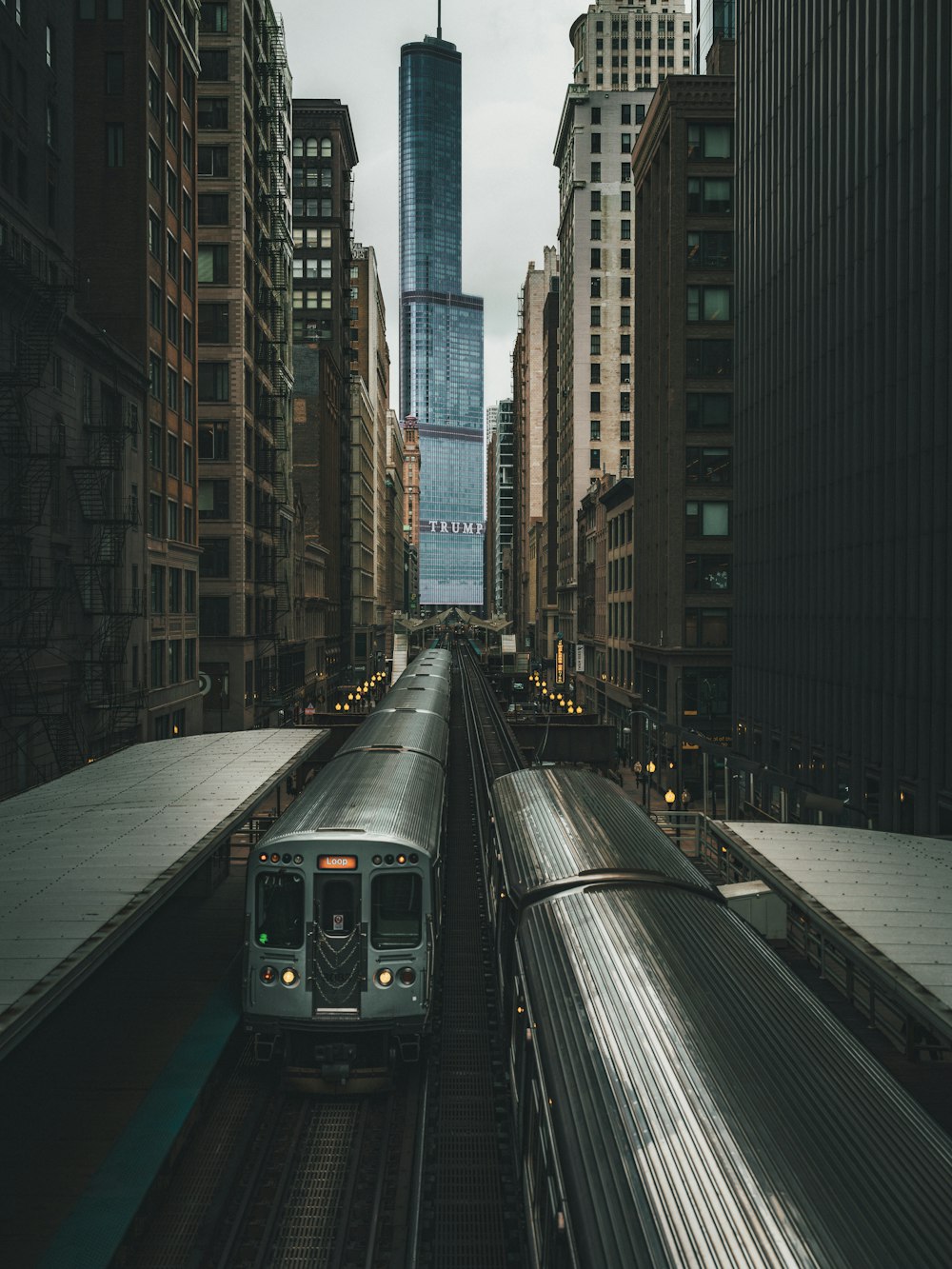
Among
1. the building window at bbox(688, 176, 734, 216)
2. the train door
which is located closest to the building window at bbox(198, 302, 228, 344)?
the building window at bbox(688, 176, 734, 216)

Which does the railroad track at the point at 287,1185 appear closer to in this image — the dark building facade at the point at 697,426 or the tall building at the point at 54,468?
the tall building at the point at 54,468

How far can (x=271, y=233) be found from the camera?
215 feet

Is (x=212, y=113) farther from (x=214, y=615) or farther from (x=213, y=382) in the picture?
(x=214, y=615)

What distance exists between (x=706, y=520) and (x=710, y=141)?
21.9 m

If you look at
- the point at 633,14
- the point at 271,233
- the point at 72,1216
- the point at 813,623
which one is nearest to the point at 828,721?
the point at 813,623

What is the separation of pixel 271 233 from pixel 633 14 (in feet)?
276

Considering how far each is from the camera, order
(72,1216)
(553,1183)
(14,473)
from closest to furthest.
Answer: (553,1183) < (72,1216) < (14,473)

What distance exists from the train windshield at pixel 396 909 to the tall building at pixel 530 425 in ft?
447

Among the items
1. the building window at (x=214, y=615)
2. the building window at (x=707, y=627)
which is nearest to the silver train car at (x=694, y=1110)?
the building window at (x=707, y=627)

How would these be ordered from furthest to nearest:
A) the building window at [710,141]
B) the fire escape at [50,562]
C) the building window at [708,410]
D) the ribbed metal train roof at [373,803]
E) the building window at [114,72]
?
1. the building window at [708,410]
2. the building window at [710,141]
3. the building window at [114,72]
4. the fire escape at [50,562]
5. the ribbed metal train roof at [373,803]

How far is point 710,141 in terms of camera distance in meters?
55.0

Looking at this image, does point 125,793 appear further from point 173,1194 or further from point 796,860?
point 796,860

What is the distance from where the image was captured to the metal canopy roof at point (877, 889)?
979 cm

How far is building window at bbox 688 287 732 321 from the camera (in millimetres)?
55031
